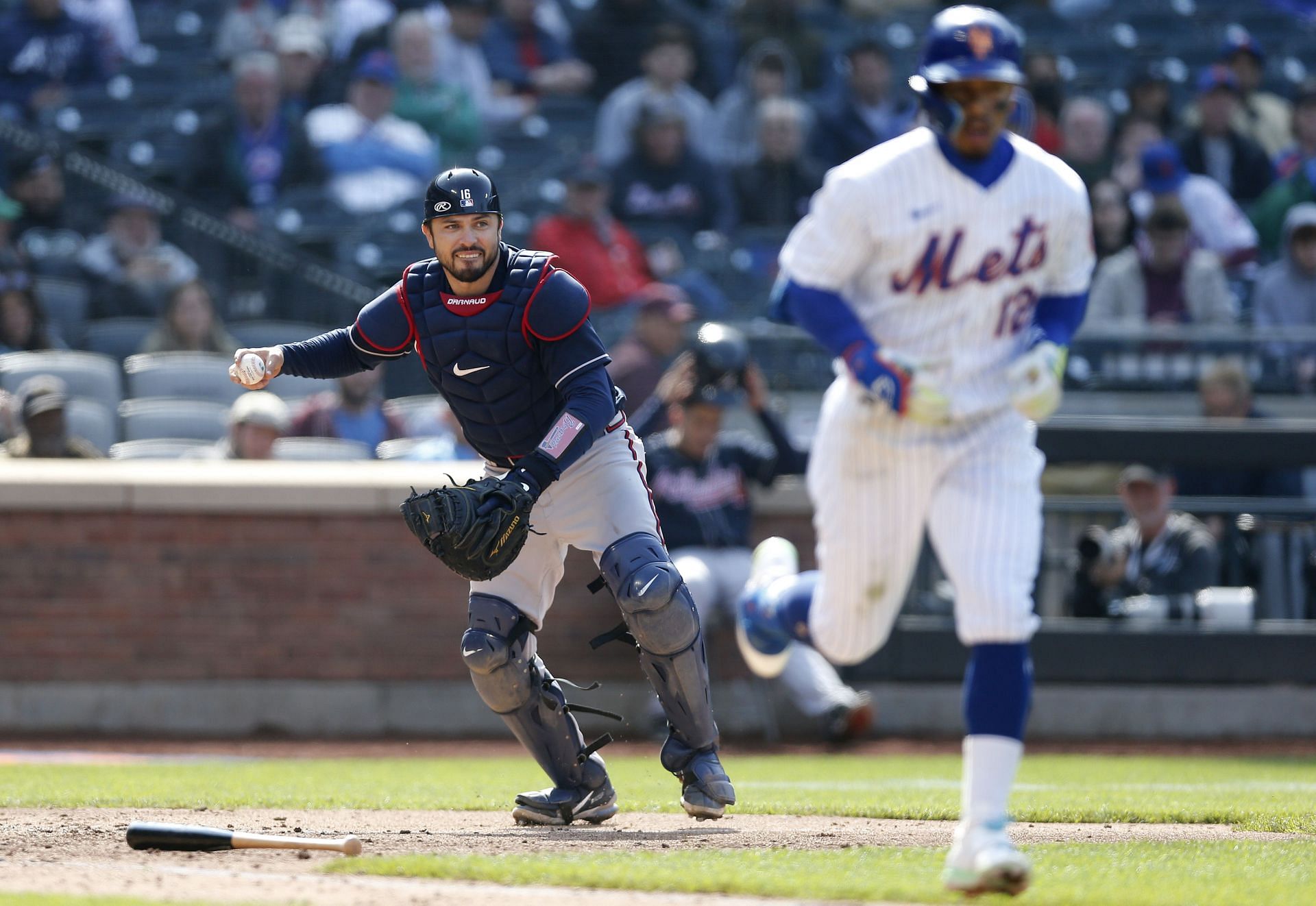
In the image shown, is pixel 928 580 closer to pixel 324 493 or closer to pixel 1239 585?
pixel 1239 585

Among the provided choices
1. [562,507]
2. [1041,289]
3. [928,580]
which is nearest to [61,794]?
[562,507]

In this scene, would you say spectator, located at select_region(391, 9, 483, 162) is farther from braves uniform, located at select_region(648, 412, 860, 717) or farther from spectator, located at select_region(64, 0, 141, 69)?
braves uniform, located at select_region(648, 412, 860, 717)

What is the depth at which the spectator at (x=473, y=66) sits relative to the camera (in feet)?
44.2

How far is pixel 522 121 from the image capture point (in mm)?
13500

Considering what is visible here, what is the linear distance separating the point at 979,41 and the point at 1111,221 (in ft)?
25.1

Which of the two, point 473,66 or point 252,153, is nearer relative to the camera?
point 252,153

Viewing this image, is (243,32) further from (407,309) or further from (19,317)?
(407,309)

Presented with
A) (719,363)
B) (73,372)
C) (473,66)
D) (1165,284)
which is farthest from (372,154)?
(1165,284)

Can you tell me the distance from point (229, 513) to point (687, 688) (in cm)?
451

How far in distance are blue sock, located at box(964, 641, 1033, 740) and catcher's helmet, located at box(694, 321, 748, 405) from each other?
15.3 ft

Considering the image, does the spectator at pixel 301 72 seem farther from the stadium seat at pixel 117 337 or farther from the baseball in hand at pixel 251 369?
the baseball in hand at pixel 251 369

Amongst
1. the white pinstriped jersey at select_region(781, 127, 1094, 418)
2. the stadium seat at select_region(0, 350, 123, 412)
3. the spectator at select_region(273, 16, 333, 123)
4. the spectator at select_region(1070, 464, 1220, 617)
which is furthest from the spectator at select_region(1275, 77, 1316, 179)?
the white pinstriped jersey at select_region(781, 127, 1094, 418)

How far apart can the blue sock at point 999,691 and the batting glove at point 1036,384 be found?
55 centimetres

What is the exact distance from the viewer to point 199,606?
927 centimetres
